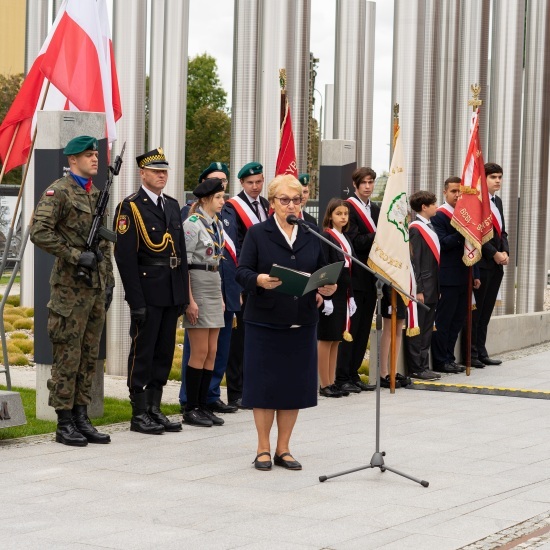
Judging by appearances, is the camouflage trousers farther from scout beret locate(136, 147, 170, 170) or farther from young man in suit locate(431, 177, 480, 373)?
young man in suit locate(431, 177, 480, 373)

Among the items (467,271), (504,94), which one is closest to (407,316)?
(467,271)

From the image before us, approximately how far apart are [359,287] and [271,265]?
4.03 meters

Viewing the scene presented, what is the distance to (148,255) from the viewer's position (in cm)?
934

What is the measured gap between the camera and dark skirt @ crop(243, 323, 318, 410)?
8156mm

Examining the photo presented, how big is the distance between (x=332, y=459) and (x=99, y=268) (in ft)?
6.80

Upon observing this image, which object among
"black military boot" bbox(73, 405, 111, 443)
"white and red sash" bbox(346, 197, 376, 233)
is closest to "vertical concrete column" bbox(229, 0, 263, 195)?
"white and red sash" bbox(346, 197, 376, 233)

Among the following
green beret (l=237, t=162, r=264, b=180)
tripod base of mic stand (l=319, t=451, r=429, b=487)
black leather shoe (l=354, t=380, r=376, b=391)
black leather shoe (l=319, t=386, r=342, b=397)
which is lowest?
black leather shoe (l=354, t=380, r=376, b=391)

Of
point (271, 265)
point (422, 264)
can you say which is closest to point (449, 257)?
point (422, 264)

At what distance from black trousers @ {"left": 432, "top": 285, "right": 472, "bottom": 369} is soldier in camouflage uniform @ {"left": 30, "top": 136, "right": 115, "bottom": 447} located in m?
5.79

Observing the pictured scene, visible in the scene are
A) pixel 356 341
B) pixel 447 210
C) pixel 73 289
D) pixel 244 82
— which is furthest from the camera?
pixel 244 82

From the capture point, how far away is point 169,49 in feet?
54.5

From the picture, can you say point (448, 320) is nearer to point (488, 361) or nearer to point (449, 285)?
point (449, 285)

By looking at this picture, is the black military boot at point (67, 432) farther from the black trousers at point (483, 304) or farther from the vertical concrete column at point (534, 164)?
the vertical concrete column at point (534, 164)

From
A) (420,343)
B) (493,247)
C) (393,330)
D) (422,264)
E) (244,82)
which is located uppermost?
(244,82)
